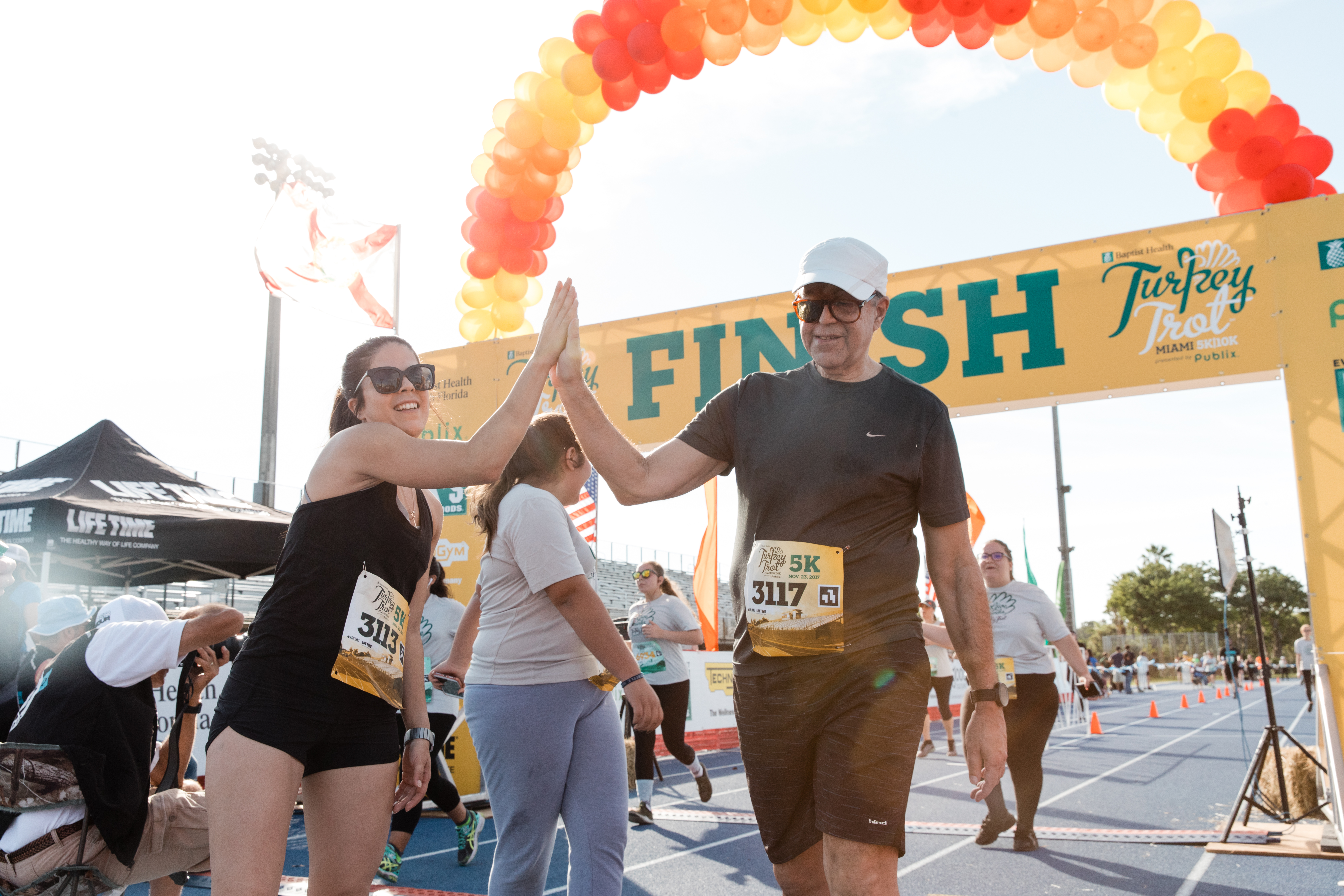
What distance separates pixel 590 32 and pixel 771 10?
4.20ft

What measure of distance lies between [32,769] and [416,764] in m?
1.26

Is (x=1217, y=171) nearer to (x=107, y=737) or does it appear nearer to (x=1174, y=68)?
(x=1174, y=68)

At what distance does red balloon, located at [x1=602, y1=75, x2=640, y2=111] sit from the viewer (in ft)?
21.1

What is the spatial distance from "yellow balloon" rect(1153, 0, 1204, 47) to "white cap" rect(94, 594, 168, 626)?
6.36 meters

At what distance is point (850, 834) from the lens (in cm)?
210

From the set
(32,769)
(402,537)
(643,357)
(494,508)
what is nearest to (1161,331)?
(643,357)

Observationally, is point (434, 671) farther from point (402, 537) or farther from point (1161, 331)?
point (1161, 331)

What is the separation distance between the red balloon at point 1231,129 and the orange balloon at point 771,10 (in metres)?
2.23

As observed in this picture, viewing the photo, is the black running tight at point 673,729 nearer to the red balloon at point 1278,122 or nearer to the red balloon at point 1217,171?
the red balloon at point 1217,171

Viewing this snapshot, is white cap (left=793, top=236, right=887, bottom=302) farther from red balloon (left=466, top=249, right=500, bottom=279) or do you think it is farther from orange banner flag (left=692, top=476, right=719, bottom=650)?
orange banner flag (left=692, top=476, right=719, bottom=650)

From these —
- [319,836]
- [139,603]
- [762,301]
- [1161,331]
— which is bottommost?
[319,836]

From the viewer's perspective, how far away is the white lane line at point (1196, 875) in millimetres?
4867

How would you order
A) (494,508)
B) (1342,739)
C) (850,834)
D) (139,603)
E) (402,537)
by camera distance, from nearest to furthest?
(850,834) → (402,537) → (494,508) → (139,603) → (1342,739)

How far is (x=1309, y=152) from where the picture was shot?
235 inches
